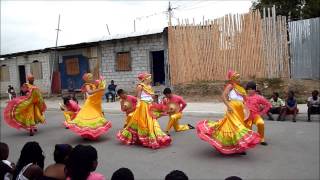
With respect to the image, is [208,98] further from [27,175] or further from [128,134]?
[27,175]

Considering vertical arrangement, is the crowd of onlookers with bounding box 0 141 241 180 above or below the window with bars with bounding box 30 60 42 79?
below

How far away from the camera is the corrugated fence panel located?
58.1ft

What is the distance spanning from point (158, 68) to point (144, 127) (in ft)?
49.4

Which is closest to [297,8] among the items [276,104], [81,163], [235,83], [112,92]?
[112,92]

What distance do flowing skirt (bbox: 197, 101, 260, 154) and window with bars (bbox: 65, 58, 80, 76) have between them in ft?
66.1

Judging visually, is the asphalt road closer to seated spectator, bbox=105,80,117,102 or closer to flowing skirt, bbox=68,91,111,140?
flowing skirt, bbox=68,91,111,140

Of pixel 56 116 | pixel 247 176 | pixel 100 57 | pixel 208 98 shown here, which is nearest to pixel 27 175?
pixel 247 176

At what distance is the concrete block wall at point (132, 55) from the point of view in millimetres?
22422

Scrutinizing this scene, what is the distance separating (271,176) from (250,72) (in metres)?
12.0

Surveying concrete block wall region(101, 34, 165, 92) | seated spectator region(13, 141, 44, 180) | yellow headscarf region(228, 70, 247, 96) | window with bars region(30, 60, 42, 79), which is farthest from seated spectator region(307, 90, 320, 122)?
window with bars region(30, 60, 42, 79)

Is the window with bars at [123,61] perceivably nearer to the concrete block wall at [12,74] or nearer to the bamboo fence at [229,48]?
the bamboo fence at [229,48]

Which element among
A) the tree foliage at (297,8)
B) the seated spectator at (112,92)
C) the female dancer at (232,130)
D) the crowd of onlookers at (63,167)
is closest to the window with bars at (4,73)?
the seated spectator at (112,92)

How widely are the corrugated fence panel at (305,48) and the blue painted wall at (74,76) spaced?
43.3ft

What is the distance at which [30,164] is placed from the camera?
14.0 feet
